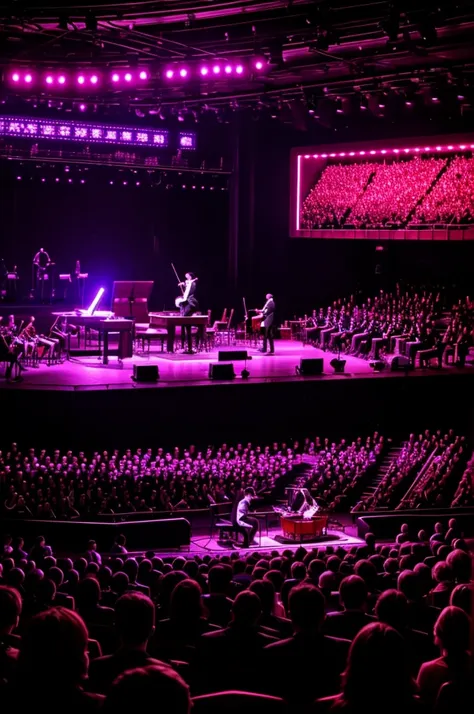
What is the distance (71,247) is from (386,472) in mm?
10955

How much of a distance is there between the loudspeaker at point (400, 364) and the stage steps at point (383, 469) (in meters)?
1.51

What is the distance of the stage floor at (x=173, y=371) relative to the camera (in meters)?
15.0

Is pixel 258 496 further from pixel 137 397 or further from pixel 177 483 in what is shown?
pixel 137 397

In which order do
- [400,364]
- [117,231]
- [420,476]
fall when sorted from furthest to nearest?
[117,231], [400,364], [420,476]

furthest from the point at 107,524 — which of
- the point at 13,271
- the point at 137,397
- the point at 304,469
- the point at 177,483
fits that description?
the point at 13,271

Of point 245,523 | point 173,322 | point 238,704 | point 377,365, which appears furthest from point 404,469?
point 238,704

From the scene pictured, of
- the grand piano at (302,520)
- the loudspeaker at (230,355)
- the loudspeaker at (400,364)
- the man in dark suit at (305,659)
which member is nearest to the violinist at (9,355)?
the loudspeaker at (230,355)

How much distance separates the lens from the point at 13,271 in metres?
21.2

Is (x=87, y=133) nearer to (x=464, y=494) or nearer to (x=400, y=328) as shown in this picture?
(x=400, y=328)

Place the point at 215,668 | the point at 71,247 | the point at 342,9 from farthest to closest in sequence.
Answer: the point at 71,247, the point at 342,9, the point at 215,668

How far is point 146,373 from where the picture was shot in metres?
15.1

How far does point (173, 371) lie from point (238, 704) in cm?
1429

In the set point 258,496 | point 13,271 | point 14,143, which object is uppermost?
point 14,143

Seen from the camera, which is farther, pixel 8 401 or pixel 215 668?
pixel 8 401
